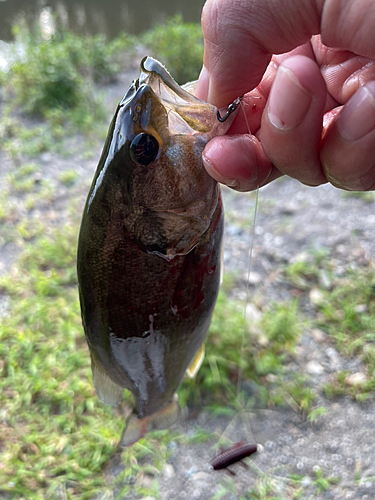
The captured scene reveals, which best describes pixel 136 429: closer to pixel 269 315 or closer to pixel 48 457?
pixel 48 457

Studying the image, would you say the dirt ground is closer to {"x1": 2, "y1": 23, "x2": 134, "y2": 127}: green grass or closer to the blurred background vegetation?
the blurred background vegetation

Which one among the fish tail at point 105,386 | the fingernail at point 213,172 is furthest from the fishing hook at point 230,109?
the fish tail at point 105,386

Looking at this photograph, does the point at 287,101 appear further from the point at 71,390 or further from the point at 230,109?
the point at 71,390

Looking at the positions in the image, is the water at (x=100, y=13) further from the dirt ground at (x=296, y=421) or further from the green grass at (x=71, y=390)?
the green grass at (x=71, y=390)

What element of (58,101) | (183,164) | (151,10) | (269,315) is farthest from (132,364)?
(151,10)

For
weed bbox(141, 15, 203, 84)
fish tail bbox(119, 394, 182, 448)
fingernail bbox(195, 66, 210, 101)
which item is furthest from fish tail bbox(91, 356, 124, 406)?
weed bbox(141, 15, 203, 84)
